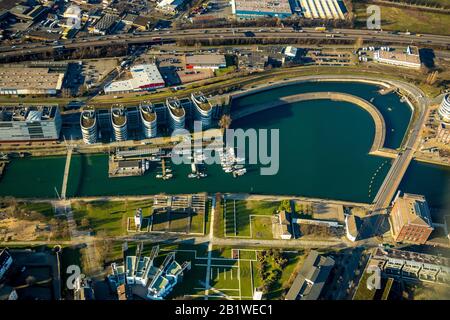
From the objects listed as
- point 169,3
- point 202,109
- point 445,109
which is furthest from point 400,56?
point 169,3

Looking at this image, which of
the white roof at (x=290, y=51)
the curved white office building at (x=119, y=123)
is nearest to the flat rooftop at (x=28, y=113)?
the curved white office building at (x=119, y=123)

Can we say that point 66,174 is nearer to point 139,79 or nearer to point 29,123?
point 29,123

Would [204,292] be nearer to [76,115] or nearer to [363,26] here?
[76,115]

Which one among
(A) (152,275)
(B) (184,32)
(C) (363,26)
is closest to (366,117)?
(C) (363,26)

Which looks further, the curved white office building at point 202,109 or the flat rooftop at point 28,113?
the curved white office building at point 202,109

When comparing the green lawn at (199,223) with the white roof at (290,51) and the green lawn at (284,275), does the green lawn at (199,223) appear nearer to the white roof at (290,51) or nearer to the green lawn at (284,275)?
the green lawn at (284,275)

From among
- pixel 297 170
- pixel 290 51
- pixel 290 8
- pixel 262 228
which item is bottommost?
pixel 262 228
